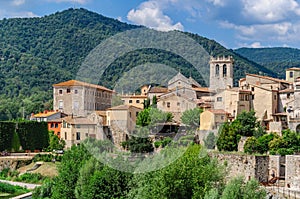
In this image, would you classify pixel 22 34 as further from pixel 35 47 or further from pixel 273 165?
pixel 273 165

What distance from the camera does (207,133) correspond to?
30859 millimetres

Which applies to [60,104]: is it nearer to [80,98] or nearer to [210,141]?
[80,98]

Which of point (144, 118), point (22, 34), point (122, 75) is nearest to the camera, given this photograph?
point (122, 75)

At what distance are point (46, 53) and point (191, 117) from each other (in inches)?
2242

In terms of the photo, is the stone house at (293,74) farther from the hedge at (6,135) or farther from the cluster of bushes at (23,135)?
the hedge at (6,135)

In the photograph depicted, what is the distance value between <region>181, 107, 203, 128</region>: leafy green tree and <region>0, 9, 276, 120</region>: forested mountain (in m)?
2.55

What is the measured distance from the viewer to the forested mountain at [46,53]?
58.1 meters

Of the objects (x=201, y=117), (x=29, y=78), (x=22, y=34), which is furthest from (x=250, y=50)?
(x=201, y=117)

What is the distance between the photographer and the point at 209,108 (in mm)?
32875

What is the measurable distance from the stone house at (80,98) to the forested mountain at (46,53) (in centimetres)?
302

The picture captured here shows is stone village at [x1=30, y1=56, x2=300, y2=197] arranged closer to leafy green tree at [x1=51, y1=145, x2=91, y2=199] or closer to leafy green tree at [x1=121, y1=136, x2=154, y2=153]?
leafy green tree at [x1=121, y1=136, x2=154, y2=153]

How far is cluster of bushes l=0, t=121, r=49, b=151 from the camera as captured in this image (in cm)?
3922

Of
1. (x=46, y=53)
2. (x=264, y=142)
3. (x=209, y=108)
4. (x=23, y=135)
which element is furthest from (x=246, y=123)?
(x=46, y=53)

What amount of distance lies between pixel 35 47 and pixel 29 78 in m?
21.1
